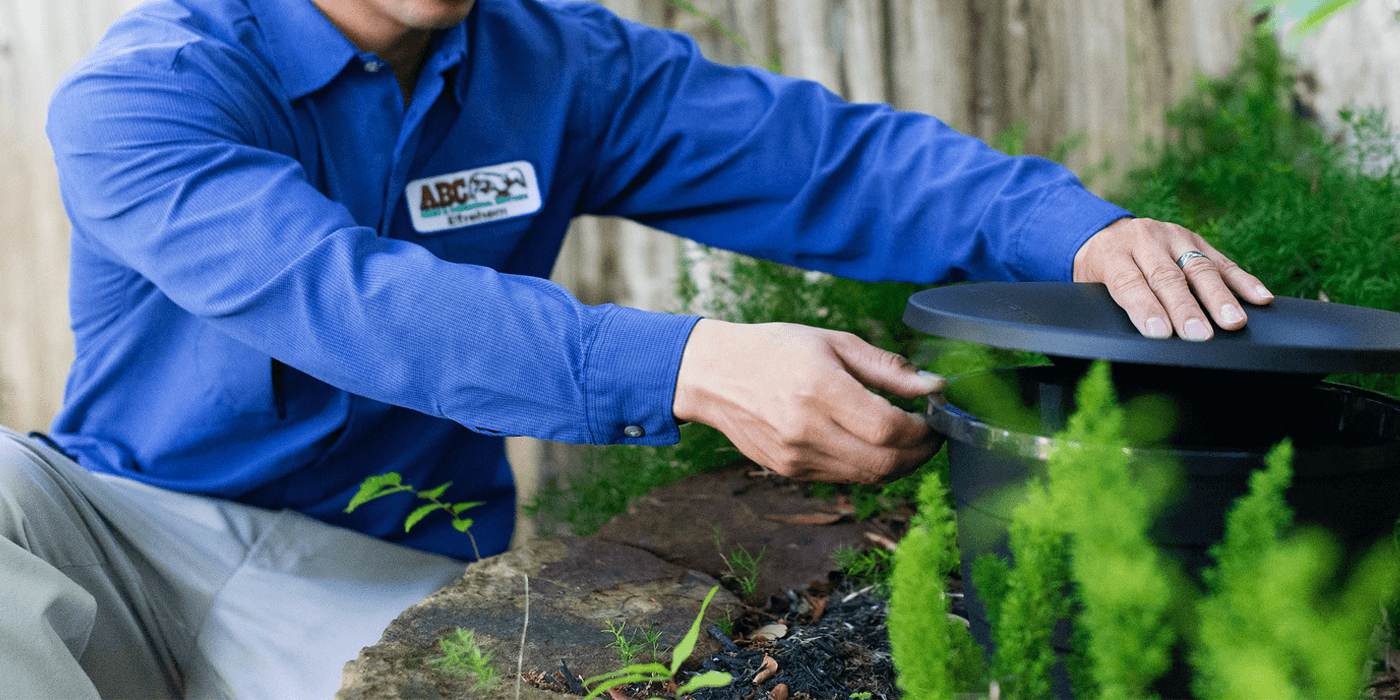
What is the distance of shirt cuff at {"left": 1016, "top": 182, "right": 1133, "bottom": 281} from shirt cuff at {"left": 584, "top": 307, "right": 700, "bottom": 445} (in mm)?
714

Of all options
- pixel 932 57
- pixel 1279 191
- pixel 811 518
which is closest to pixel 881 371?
pixel 811 518

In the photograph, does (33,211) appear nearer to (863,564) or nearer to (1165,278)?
(863,564)

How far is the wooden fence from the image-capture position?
2.95 meters

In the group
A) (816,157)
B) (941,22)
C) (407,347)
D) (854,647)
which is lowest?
(854,647)

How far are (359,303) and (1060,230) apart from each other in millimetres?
1126

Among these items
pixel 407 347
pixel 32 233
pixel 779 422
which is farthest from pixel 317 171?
pixel 32 233

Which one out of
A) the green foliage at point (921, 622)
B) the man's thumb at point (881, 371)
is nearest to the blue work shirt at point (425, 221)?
the man's thumb at point (881, 371)

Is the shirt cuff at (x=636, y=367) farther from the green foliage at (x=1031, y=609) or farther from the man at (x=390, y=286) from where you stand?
the green foliage at (x=1031, y=609)

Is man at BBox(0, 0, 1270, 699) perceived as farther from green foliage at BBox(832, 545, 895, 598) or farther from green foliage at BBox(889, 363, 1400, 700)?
green foliage at BBox(832, 545, 895, 598)

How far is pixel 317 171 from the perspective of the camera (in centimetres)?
177

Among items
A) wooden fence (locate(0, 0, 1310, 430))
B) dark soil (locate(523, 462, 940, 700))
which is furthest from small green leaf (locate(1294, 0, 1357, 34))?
wooden fence (locate(0, 0, 1310, 430))

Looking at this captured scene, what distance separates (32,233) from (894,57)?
346 centimetres

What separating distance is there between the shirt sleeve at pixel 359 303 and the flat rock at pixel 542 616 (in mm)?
329

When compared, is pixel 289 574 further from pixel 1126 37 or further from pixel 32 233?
pixel 1126 37
